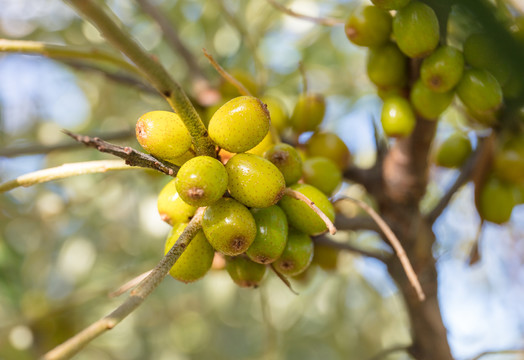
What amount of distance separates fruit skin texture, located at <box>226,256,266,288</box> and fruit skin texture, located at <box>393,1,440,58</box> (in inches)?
15.8

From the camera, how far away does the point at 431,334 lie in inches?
40.6

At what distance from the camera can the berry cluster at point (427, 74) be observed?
0.71 meters

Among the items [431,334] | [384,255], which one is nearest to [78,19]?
[384,255]

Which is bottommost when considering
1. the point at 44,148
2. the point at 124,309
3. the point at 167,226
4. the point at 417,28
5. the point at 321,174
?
the point at 167,226

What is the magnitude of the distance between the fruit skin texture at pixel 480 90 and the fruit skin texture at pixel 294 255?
0.35 m

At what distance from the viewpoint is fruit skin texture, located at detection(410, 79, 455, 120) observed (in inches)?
31.4

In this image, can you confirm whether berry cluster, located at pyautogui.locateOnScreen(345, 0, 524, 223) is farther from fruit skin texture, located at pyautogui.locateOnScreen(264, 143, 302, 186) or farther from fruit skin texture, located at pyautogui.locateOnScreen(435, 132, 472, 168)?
fruit skin texture, located at pyautogui.locateOnScreen(264, 143, 302, 186)

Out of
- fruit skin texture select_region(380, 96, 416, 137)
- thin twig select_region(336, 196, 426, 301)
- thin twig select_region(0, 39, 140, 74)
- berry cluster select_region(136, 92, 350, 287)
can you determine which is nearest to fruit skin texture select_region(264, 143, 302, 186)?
berry cluster select_region(136, 92, 350, 287)

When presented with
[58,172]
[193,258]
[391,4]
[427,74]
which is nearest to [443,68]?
[427,74]

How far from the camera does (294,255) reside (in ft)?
2.23

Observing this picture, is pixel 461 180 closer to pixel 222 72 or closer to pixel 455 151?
pixel 455 151

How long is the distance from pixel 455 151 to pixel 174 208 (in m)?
0.71

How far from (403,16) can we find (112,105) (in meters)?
1.72

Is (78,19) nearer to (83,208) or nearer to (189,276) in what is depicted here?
(83,208)
